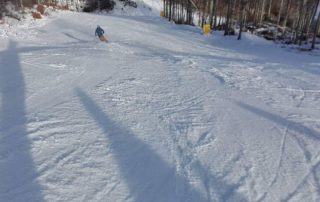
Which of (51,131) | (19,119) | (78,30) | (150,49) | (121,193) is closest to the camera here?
(121,193)

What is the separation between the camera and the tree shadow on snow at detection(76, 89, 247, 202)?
432cm

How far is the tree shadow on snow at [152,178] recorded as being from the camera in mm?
→ 4320

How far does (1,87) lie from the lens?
8.72m

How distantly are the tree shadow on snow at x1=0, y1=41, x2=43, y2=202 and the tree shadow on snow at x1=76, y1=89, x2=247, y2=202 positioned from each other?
1370mm

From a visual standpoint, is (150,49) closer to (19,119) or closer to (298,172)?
(19,119)

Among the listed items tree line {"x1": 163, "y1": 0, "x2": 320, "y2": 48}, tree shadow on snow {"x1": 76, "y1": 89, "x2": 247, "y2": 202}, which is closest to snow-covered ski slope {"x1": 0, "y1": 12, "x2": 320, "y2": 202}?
tree shadow on snow {"x1": 76, "y1": 89, "x2": 247, "y2": 202}

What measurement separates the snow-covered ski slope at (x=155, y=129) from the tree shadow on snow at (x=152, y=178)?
0.06ft

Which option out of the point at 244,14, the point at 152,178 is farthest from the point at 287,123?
the point at 244,14

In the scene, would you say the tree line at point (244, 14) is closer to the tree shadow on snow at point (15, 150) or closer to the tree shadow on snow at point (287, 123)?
the tree shadow on snow at point (287, 123)

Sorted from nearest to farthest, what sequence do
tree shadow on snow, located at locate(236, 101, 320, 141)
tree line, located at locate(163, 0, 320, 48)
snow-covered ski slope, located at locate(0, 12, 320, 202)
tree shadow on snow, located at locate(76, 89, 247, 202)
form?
tree shadow on snow, located at locate(76, 89, 247, 202) < snow-covered ski slope, located at locate(0, 12, 320, 202) < tree shadow on snow, located at locate(236, 101, 320, 141) < tree line, located at locate(163, 0, 320, 48)

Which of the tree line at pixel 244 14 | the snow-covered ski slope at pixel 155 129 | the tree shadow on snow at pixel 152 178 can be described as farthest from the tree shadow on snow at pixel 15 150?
the tree line at pixel 244 14

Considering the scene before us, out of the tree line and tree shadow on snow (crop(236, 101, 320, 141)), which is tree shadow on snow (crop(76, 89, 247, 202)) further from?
the tree line

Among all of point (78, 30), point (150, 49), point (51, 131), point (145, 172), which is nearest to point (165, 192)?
point (145, 172)

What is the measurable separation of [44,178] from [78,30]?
17.5 metres
